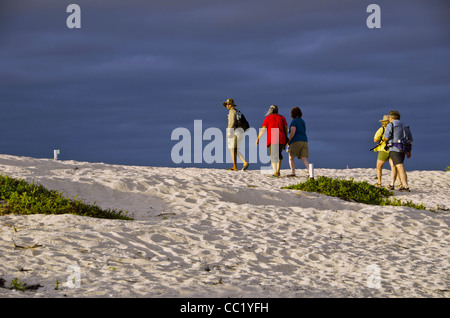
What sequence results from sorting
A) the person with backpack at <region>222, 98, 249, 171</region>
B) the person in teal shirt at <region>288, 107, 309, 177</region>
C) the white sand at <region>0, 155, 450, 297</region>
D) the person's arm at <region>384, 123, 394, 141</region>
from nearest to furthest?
the white sand at <region>0, 155, 450, 297</region> < the person's arm at <region>384, 123, 394, 141</region> < the person in teal shirt at <region>288, 107, 309, 177</region> < the person with backpack at <region>222, 98, 249, 171</region>

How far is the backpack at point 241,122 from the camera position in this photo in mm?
18172

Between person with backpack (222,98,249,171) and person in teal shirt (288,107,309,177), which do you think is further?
person with backpack (222,98,249,171)

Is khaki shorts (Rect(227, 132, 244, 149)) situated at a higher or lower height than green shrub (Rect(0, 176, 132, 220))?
higher

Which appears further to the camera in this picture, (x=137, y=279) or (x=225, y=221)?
(x=225, y=221)

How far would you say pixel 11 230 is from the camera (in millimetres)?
7281

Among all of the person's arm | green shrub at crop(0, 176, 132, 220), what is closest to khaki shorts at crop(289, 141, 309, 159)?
the person's arm

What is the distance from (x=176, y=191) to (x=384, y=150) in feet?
22.3

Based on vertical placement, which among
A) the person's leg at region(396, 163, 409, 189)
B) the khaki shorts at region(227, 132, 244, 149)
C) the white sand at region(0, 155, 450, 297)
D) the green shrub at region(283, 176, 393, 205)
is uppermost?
the khaki shorts at region(227, 132, 244, 149)

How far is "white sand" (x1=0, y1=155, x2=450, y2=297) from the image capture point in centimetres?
534

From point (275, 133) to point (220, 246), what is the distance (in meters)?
10.0

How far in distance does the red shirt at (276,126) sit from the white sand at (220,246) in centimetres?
504

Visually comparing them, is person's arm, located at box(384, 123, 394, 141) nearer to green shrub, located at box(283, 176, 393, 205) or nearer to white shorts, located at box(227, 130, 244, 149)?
green shrub, located at box(283, 176, 393, 205)
